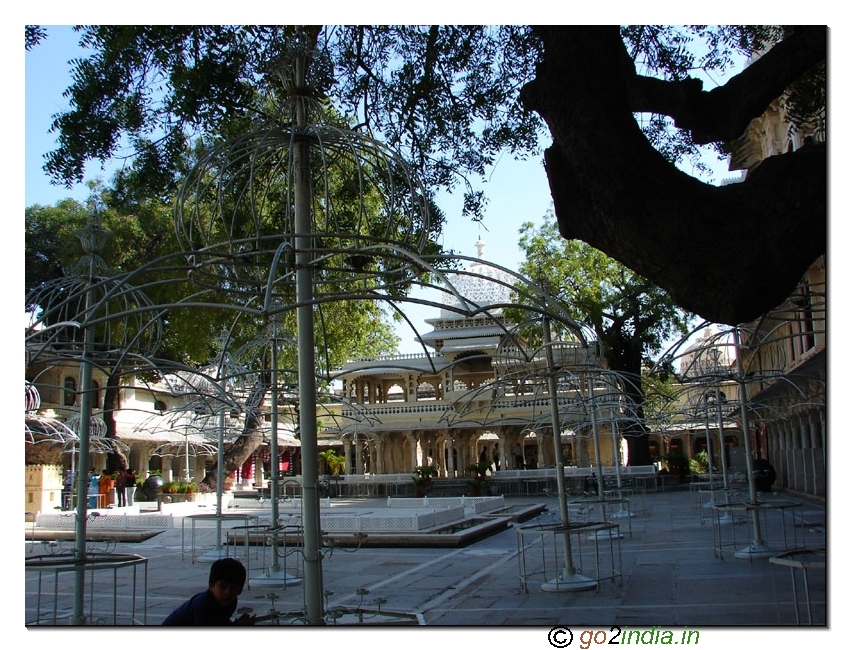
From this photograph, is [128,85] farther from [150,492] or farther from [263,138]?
[150,492]

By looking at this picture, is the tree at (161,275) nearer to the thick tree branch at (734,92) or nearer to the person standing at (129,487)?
the person standing at (129,487)

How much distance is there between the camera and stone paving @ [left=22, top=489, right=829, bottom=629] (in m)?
7.59

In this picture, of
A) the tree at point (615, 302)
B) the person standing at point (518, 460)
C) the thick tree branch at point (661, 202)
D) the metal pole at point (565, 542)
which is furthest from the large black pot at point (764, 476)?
the thick tree branch at point (661, 202)

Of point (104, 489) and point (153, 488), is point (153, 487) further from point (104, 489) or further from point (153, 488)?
point (104, 489)

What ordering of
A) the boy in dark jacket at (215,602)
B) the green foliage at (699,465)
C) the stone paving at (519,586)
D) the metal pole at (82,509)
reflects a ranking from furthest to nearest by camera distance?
the green foliage at (699,465)
the stone paving at (519,586)
the metal pole at (82,509)
the boy in dark jacket at (215,602)

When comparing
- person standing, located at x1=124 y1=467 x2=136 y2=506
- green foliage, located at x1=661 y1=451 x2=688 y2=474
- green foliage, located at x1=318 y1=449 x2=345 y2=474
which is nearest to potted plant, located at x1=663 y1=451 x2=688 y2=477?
green foliage, located at x1=661 y1=451 x2=688 y2=474

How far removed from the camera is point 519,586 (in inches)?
389

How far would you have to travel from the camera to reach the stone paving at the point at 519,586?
24.9 ft

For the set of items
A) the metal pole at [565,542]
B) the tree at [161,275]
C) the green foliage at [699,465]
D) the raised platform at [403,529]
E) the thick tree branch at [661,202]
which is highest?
the tree at [161,275]

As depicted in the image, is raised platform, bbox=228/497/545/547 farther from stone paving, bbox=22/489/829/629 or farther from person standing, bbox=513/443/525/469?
person standing, bbox=513/443/525/469

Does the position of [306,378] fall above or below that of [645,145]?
below

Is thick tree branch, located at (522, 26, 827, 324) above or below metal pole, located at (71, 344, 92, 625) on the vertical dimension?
above

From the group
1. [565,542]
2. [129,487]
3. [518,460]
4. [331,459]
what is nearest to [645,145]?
[565,542]

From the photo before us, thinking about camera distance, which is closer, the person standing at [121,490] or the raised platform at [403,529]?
the raised platform at [403,529]
